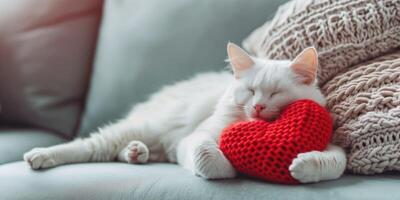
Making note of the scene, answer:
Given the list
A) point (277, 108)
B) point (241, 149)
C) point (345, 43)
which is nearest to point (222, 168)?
point (241, 149)

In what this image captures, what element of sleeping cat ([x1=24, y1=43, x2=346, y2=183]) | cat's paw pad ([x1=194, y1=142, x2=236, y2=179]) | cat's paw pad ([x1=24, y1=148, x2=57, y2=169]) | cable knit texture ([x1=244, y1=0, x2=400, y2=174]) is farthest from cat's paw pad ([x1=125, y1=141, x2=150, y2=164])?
cable knit texture ([x1=244, y1=0, x2=400, y2=174])

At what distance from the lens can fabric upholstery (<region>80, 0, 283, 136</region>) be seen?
175 cm

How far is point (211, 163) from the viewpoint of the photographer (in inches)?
46.8

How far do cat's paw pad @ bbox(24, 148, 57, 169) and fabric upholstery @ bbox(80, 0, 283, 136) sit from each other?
A: 46 cm

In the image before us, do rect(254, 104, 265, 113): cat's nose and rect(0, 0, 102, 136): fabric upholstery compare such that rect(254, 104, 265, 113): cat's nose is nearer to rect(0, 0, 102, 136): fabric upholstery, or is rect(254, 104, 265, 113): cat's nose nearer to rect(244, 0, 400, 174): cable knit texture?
rect(244, 0, 400, 174): cable knit texture

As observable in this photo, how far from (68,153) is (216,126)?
0.39 metres

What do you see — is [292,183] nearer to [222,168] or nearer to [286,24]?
[222,168]

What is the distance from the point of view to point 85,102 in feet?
6.46

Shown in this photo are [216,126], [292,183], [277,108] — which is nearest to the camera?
[292,183]

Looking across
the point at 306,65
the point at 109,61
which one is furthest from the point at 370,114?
the point at 109,61

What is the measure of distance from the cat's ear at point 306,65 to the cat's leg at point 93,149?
17.6 inches

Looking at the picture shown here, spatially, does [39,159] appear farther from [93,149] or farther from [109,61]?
[109,61]

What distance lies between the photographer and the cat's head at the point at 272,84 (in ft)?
4.14

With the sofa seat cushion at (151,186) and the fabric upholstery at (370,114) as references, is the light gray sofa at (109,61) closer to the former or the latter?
the sofa seat cushion at (151,186)
